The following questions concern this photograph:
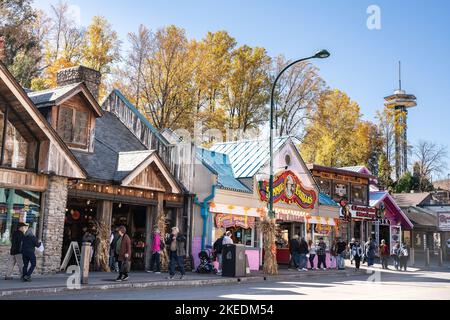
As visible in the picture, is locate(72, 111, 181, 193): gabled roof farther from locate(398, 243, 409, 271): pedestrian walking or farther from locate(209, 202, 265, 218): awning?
locate(398, 243, 409, 271): pedestrian walking

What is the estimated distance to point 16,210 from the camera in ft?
54.2

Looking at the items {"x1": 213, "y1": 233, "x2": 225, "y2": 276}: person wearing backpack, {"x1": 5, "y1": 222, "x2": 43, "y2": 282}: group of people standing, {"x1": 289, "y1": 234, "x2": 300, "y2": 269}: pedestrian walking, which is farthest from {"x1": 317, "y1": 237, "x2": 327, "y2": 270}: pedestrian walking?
{"x1": 5, "y1": 222, "x2": 43, "y2": 282}: group of people standing

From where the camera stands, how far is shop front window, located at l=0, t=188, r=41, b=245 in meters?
16.2

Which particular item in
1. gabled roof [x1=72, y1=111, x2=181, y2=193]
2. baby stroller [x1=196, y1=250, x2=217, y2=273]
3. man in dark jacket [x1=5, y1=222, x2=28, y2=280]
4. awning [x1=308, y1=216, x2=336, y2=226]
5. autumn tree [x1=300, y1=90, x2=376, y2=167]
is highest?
autumn tree [x1=300, y1=90, x2=376, y2=167]

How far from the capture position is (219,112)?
38.7 metres

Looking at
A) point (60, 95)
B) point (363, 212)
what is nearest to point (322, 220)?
point (363, 212)

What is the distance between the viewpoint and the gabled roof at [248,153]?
2655 cm

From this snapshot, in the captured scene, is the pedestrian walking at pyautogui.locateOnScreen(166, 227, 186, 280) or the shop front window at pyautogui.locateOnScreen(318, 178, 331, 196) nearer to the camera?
the pedestrian walking at pyautogui.locateOnScreen(166, 227, 186, 280)

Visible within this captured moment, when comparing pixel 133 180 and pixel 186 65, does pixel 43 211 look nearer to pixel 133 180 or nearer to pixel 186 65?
pixel 133 180

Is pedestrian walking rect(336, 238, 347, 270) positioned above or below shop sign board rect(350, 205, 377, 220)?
below

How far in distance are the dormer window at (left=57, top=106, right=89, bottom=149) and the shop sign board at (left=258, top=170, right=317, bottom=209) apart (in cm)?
944

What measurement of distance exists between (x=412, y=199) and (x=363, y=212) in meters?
14.6

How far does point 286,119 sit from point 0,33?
22652 millimetres

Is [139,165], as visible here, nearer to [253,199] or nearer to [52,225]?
[52,225]
